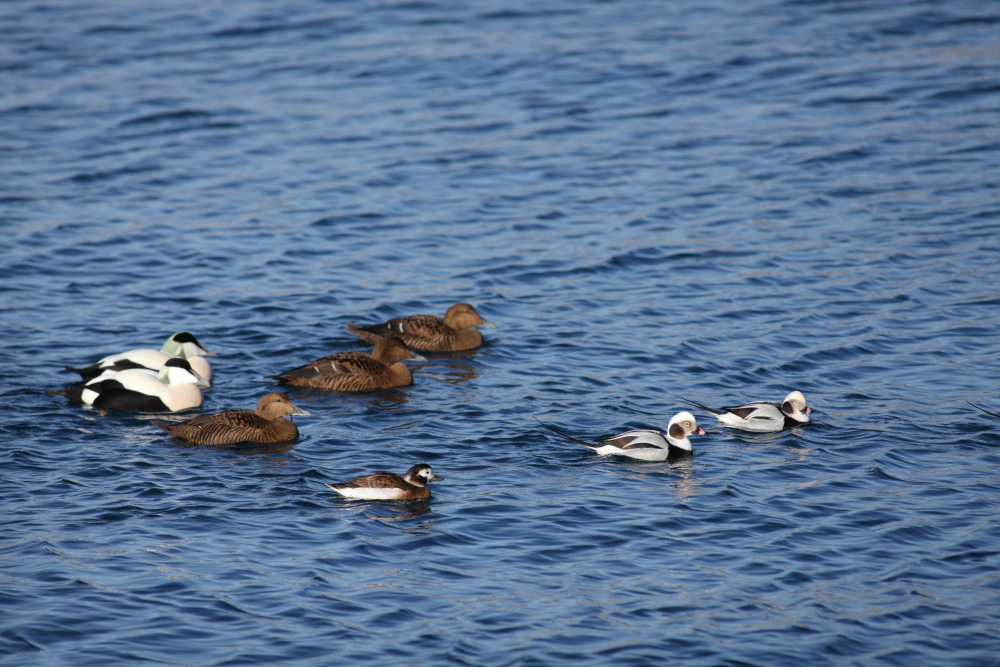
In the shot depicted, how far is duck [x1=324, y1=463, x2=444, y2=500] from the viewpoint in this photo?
973 cm

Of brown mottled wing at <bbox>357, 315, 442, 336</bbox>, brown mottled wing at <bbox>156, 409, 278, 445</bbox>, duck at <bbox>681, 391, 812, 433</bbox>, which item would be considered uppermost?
brown mottled wing at <bbox>357, 315, 442, 336</bbox>

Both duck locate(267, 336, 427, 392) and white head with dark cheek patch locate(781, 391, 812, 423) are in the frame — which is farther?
duck locate(267, 336, 427, 392)

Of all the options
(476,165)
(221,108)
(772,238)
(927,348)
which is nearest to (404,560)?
(927,348)

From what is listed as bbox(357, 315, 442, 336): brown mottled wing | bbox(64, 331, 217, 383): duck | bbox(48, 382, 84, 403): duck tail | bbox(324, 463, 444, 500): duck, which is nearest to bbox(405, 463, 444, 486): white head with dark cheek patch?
bbox(324, 463, 444, 500): duck

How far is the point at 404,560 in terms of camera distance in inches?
351

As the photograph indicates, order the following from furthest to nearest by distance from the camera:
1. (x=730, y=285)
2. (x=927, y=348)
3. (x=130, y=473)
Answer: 1. (x=730, y=285)
2. (x=927, y=348)
3. (x=130, y=473)

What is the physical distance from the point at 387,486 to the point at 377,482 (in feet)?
0.31

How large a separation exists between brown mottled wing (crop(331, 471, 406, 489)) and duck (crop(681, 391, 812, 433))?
3.55m

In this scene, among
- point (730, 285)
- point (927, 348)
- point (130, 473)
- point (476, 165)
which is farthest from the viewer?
point (476, 165)

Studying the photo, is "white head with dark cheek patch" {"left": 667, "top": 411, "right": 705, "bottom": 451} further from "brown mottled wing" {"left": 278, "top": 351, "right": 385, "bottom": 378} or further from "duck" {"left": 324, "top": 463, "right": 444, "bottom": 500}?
"brown mottled wing" {"left": 278, "top": 351, "right": 385, "bottom": 378}

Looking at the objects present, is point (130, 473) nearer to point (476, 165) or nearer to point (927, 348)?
point (927, 348)

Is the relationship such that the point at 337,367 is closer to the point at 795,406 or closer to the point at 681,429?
the point at 681,429

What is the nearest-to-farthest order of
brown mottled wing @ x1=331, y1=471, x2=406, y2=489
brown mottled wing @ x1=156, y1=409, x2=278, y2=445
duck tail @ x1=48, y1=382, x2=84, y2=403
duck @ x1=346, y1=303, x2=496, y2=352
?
1. brown mottled wing @ x1=331, y1=471, x2=406, y2=489
2. brown mottled wing @ x1=156, y1=409, x2=278, y2=445
3. duck tail @ x1=48, y1=382, x2=84, y2=403
4. duck @ x1=346, y1=303, x2=496, y2=352

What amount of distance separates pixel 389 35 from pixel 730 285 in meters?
14.7
